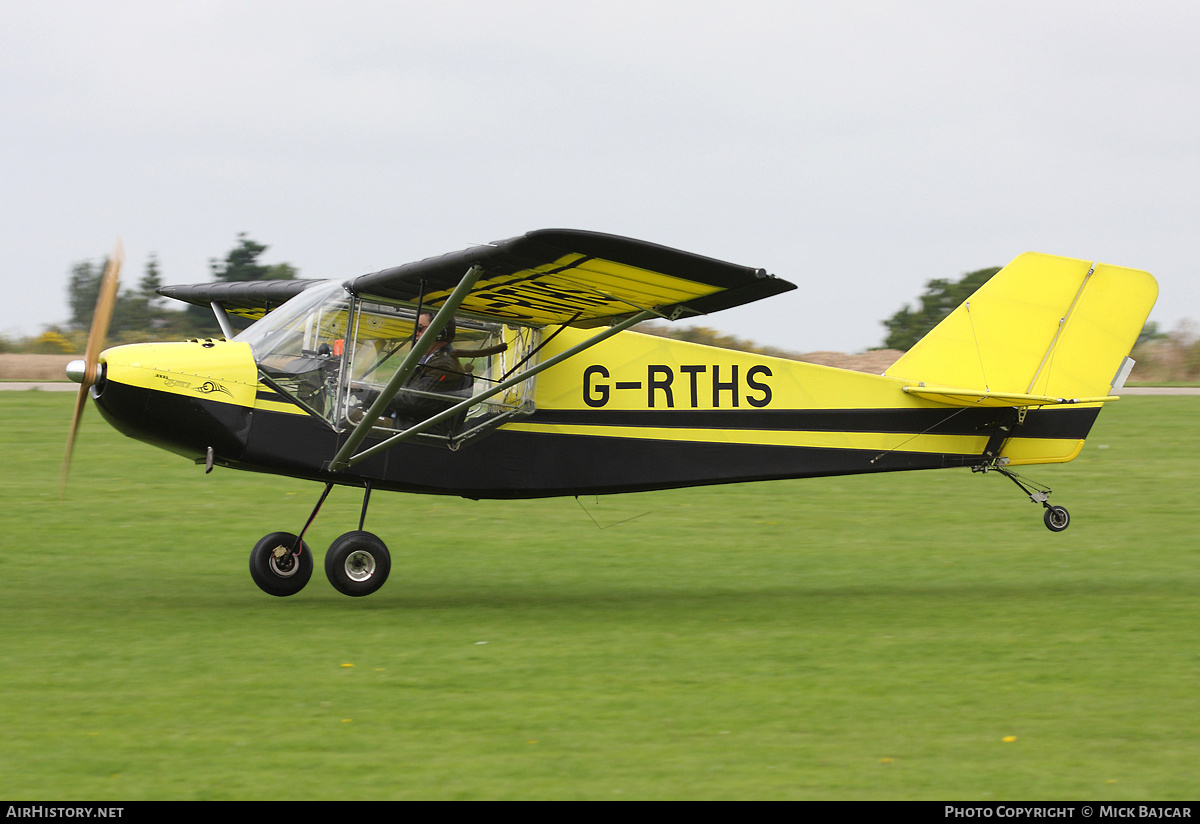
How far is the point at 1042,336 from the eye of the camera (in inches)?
451

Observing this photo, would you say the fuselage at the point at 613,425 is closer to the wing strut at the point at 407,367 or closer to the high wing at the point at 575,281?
the wing strut at the point at 407,367

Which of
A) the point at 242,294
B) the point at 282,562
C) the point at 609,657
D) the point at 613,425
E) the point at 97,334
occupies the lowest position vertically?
the point at 609,657

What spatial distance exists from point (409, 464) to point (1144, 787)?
6469 mm

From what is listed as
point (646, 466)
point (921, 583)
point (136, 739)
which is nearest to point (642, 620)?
point (646, 466)

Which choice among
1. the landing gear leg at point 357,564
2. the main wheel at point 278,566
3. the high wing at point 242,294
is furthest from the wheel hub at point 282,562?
the high wing at point 242,294

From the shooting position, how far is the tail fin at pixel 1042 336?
11.4m

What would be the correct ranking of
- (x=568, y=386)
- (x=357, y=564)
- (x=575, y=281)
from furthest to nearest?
(x=568, y=386) → (x=357, y=564) → (x=575, y=281)

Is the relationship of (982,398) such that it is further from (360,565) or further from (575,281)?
(360,565)

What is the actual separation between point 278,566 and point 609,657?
354cm

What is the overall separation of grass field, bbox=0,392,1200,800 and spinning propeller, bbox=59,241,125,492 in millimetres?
1794

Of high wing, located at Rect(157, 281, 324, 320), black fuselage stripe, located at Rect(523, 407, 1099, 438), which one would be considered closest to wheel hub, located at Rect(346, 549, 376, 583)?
black fuselage stripe, located at Rect(523, 407, 1099, 438)

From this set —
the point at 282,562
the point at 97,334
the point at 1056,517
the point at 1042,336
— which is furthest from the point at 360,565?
the point at 1056,517

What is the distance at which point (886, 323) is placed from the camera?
46.0m

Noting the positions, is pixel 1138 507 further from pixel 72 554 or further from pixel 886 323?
pixel 886 323
